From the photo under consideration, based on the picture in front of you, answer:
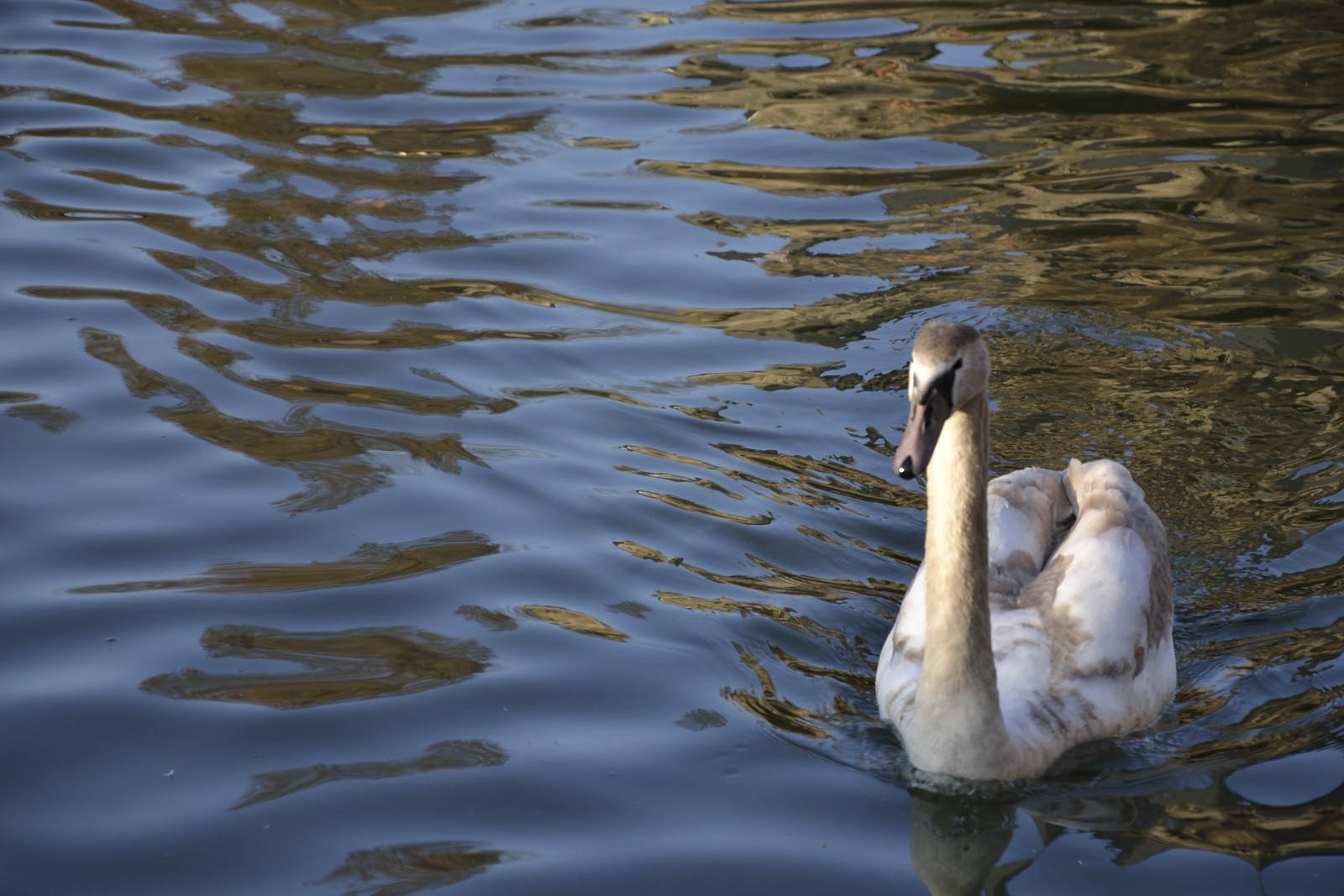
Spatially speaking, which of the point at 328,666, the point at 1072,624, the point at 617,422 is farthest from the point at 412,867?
the point at 617,422

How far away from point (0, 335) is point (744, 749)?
534cm

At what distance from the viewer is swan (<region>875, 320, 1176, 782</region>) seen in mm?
5348

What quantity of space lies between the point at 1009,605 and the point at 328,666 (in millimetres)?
2833

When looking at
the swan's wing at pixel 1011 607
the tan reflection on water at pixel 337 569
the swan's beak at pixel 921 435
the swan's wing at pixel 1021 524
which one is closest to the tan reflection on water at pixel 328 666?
the tan reflection on water at pixel 337 569

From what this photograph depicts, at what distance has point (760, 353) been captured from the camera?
930 centimetres

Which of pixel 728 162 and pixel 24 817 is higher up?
pixel 728 162

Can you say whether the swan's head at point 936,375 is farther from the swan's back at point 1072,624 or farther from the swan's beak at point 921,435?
the swan's back at point 1072,624

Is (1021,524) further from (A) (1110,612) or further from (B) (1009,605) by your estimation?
(A) (1110,612)

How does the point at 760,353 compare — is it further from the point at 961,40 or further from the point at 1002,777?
the point at 961,40

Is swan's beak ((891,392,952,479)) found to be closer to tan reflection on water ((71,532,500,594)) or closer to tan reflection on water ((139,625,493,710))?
tan reflection on water ((139,625,493,710))

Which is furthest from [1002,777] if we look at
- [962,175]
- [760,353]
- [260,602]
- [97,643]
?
[962,175]

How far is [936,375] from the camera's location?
5.05 metres

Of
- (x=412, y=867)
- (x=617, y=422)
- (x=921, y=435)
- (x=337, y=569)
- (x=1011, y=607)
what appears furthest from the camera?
(x=617, y=422)

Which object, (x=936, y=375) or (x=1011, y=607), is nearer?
(x=936, y=375)
